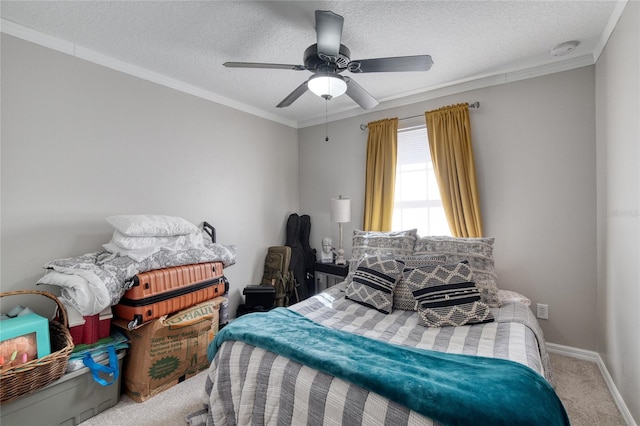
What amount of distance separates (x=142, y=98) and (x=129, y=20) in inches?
30.4

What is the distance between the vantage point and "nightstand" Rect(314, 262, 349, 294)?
330 cm

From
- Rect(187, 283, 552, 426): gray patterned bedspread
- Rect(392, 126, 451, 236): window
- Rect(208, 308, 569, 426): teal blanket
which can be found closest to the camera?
Rect(208, 308, 569, 426): teal blanket

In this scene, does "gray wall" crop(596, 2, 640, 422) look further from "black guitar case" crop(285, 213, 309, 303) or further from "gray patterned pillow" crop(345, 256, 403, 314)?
"black guitar case" crop(285, 213, 309, 303)

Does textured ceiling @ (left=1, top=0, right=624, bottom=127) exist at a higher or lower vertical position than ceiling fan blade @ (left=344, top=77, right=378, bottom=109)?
higher

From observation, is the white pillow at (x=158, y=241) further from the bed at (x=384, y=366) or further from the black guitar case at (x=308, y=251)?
the black guitar case at (x=308, y=251)

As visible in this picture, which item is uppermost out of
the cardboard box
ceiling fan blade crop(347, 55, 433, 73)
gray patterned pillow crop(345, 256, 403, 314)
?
ceiling fan blade crop(347, 55, 433, 73)

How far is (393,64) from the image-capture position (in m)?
1.82

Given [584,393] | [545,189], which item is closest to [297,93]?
[545,189]

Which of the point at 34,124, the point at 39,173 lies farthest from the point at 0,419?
the point at 34,124

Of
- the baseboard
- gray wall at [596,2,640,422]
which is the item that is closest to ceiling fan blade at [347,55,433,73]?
gray wall at [596,2,640,422]

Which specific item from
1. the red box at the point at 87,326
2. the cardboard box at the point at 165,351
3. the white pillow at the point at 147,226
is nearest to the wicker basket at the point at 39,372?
the red box at the point at 87,326

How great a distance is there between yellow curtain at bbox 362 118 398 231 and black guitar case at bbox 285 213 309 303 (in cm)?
91

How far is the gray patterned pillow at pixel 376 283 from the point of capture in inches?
84.4

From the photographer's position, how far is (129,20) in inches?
75.4
